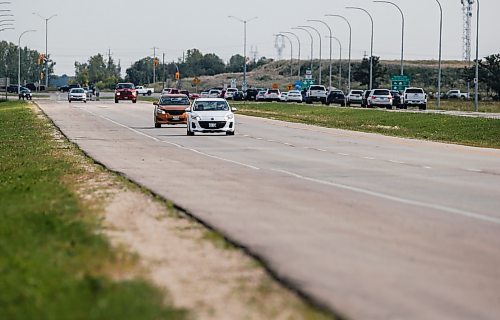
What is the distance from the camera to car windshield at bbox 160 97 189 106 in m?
53.9

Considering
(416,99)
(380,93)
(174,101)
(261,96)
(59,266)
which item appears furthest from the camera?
(261,96)

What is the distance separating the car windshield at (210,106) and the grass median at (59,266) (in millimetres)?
26524

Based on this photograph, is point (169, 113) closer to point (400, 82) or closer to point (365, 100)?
point (365, 100)

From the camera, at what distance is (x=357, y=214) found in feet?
50.3

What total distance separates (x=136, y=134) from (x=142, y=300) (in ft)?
118

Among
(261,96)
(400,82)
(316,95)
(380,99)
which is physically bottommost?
(261,96)

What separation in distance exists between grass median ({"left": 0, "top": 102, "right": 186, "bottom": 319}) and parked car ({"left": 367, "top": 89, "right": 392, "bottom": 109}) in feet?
237

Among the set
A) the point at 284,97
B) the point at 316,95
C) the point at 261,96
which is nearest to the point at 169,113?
the point at 316,95

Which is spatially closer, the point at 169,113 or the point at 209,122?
the point at 209,122

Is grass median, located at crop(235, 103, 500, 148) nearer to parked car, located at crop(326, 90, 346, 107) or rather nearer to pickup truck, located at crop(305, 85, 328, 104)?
parked car, located at crop(326, 90, 346, 107)

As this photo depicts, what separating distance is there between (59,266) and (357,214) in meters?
6.06

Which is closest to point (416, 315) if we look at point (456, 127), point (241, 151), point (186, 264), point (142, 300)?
point (142, 300)

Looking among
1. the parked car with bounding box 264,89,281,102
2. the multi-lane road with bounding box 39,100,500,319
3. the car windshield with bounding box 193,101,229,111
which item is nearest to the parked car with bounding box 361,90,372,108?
the parked car with bounding box 264,89,281,102

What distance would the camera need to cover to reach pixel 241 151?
32719mm
